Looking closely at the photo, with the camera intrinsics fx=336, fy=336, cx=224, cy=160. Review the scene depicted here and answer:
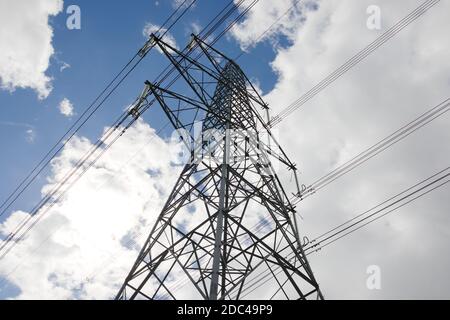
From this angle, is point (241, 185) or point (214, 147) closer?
point (241, 185)

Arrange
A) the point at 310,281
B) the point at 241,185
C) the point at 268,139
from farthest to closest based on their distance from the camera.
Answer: the point at 268,139, the point at 241,185, the point at 310,281

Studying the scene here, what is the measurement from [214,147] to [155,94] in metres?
2.25

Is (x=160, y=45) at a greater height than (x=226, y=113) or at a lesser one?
greater

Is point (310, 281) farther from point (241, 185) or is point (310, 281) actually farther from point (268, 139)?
point (268, 139)

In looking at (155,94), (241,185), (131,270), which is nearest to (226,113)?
(155,94)
